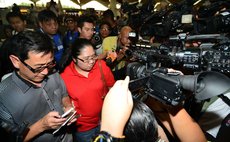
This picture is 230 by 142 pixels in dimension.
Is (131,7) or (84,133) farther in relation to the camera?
(131,7)

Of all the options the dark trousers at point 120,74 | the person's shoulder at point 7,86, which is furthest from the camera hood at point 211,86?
the dark trousers at point 120,74

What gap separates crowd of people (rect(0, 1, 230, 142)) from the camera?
82 centimetres

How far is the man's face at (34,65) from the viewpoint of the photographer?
4.78 ft

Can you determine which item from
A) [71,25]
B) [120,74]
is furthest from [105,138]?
[71,25]

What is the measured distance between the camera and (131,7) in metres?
2.76

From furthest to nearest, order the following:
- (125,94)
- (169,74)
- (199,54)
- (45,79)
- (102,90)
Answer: (102,90), (45,79), (199,54), (169,74), (125,94)

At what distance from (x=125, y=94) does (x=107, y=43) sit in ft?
8.65

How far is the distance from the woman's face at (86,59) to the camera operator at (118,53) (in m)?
0.66

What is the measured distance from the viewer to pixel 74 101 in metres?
2.14

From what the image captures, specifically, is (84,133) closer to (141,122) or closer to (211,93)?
(141,122)

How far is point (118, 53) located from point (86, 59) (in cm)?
101

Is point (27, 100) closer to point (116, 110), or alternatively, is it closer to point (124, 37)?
point (116, 110)

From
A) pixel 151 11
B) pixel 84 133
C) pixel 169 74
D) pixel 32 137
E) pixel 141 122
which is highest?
pixel 151 11

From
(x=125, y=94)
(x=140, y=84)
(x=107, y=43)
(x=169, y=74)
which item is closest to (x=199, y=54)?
(x=169, y=74)
